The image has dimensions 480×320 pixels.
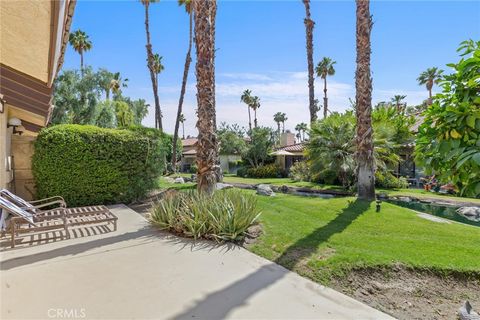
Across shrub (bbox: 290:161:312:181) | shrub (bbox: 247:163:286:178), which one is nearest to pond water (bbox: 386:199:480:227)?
shrub (bbox: 290:161:312:181)

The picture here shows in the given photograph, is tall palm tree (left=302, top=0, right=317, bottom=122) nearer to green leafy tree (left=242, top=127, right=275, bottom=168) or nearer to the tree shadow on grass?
green leafy tree (left=242, top=127, right=275, bottom=168)

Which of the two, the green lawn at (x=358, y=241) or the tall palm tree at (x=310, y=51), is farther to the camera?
the tall palm tree at (x=310, y=51)

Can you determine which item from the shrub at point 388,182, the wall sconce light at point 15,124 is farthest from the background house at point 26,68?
the shrub at point 388,182

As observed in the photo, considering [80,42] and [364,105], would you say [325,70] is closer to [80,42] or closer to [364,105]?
[364,105]

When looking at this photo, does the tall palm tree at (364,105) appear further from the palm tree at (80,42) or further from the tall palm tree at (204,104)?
the palm tree at (80,42)

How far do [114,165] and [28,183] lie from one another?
2882mm

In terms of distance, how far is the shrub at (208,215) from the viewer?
20.9 ft

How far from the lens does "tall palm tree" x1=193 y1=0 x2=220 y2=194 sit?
27.1 ft

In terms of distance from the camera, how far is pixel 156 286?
4.10m

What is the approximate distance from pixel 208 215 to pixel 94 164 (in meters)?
5.75

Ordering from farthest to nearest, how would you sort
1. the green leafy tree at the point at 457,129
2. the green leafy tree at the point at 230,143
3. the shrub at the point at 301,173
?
the green leafy tree at the point at 230,143, the shrub at the point at 301,173, the green leafy tree at the point at 457,129

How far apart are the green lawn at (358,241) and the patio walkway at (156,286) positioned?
2.25 ft

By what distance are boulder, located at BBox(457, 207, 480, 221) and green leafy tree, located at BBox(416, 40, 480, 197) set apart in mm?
11621

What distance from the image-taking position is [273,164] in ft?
106
